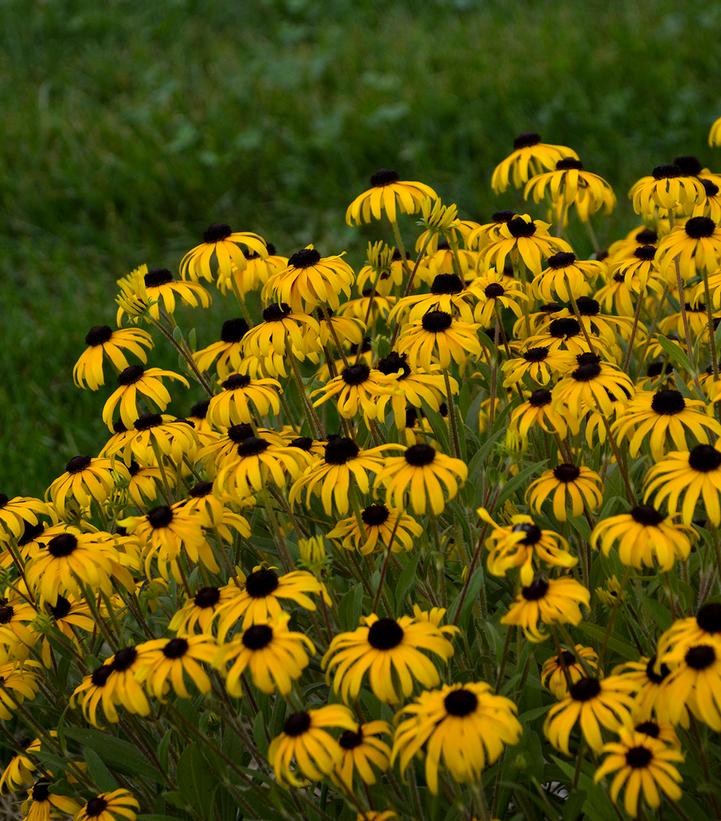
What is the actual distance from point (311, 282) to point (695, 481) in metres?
1.12

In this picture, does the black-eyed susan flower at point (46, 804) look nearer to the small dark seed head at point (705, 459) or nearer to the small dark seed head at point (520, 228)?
the small dark seed head at point (705, 459)

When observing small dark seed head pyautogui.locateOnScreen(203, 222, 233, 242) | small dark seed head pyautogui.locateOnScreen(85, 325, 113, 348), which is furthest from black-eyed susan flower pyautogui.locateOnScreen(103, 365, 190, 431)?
small dark seed head pyautogui.locateOnScreen(203, 222, 233, 242)

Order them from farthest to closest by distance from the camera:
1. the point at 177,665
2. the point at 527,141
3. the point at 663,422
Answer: the point at 527,141 → the point at 663,422 → the point at 177,665

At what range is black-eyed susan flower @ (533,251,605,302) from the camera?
297 cm

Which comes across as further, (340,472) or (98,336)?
(98,336)

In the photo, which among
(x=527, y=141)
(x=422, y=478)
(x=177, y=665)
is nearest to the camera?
(x=177, y=665)

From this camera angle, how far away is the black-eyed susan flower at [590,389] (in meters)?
2.57

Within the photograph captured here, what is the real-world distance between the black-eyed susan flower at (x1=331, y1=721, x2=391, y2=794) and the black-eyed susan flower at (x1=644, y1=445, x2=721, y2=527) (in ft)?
2.26

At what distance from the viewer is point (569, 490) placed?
2.58m

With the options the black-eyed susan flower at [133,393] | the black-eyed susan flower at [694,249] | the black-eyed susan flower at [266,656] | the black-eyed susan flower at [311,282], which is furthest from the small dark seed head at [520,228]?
the black-eyed susan flower at [266,656]

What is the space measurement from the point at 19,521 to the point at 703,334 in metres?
1.90

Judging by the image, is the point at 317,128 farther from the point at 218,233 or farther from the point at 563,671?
the point at 563,671

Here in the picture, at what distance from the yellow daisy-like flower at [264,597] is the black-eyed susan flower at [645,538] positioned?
1.87 ft

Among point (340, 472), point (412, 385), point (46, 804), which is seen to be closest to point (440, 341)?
point (412, 385)
